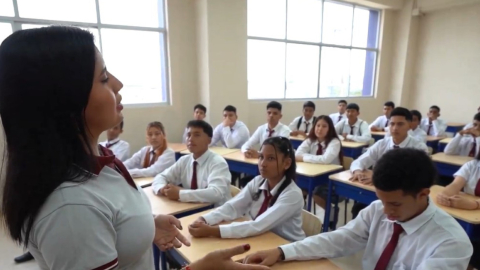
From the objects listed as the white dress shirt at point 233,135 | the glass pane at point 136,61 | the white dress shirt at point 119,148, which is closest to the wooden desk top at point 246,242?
the white dress shirt at point 119,148

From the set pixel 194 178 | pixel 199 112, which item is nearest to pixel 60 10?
pixel 199 112

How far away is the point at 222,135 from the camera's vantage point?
4.59 m

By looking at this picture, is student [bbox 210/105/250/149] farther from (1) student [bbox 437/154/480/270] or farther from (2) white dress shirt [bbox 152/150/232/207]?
(1) student [bbox 437/154/480/270]

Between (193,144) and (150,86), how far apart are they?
260cm

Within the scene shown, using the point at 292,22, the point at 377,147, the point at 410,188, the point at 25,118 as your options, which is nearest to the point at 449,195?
the point at 377,147

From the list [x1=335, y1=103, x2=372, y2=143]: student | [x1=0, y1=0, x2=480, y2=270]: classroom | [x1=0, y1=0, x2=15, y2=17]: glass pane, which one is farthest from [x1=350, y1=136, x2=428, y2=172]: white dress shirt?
[x1=0, y1=0, x2=15, y2=17]: glass pane

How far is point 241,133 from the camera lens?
14.7ft

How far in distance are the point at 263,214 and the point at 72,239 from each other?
1251mm

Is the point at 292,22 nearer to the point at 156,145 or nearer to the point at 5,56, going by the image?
the point at 156,145

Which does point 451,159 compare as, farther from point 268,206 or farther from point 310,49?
point 310,49

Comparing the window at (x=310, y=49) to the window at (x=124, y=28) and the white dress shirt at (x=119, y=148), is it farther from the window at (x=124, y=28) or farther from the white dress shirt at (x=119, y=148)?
the white dress shirt at (x=119, y=148)

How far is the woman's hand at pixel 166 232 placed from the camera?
1.02 metres

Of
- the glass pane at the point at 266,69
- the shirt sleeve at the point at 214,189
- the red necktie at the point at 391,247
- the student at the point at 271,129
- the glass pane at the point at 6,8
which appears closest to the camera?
the red necktie at the point at 391,247

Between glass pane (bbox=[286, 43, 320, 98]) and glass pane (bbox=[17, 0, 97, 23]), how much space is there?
3699 millimetres
